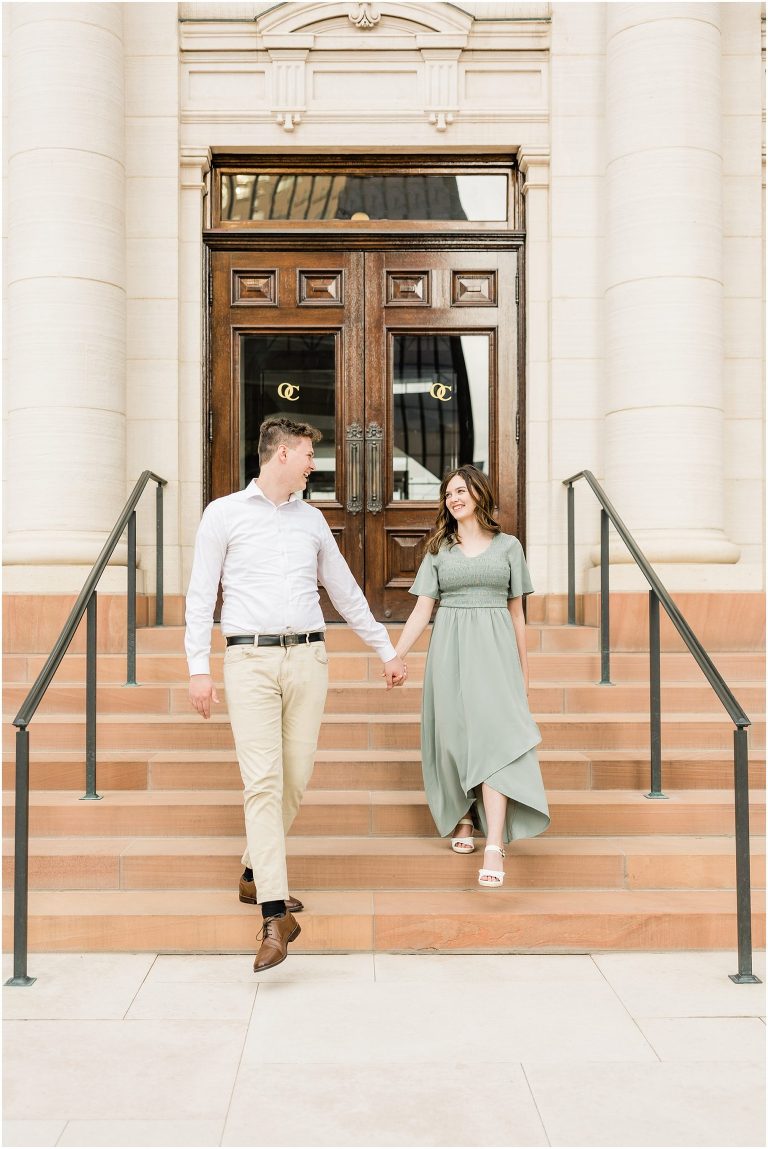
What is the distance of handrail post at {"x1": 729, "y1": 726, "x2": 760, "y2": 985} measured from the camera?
4078mm

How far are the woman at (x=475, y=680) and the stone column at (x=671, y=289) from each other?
2.67m

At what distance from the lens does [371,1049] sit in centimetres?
346

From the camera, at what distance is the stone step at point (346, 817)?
16.8 feet

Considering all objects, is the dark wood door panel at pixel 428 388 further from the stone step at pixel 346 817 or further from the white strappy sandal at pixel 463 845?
the white strappy sandal at pixel 463 845

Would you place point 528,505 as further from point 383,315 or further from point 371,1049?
point 371,1049

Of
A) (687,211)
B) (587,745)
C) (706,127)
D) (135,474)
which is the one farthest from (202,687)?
(706,127)

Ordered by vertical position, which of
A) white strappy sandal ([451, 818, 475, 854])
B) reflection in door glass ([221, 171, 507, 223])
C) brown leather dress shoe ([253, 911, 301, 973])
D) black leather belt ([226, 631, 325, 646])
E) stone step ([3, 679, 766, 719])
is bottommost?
brown leather dress shoe ([253, 911, 301, 973])

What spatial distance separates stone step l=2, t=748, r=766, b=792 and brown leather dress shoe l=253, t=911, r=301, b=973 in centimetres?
141

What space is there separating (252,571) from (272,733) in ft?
2.17

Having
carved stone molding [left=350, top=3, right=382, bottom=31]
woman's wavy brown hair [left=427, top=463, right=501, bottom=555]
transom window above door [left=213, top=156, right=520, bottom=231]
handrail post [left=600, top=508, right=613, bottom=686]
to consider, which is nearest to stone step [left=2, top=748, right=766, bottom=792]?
handrail post [left=600, top=508, right=613, bottom=686]

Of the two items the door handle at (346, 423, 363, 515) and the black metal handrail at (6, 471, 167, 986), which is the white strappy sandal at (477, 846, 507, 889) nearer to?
the black metal handrail at (6, 471, 167, 986)

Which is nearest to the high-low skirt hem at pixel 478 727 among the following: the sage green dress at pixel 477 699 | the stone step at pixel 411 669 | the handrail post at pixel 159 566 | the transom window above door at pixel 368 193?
the sage green dress at pixel 477 699

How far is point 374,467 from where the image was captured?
8.07 metres

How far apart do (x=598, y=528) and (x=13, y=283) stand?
4451 mm
